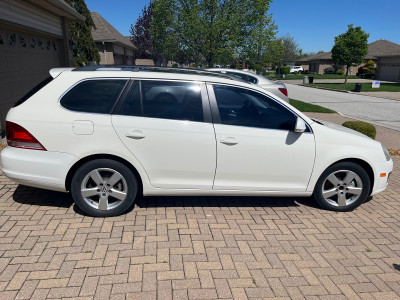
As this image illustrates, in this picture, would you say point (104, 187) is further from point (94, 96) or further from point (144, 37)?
point (144, 37)

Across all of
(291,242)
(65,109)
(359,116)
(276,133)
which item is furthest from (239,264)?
(359,116)

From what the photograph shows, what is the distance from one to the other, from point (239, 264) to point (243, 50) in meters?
20.3

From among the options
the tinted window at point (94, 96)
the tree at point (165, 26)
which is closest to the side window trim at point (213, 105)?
the tinted window at point (94, 96)

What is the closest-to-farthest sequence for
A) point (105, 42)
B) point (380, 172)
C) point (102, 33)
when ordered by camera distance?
point (380, 172) < point (105, 42) < point (102, 33)

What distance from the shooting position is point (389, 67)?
42.1 m

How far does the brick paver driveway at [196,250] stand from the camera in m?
2.80

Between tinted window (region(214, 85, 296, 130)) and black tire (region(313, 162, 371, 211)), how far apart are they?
84 cm

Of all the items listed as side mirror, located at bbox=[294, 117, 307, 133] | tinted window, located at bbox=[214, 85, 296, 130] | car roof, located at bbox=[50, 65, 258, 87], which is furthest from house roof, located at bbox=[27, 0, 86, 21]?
side mirror, located at bbox=[294, 117, 307, 133]

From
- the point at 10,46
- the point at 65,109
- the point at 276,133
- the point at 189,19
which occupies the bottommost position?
the point at 276,133

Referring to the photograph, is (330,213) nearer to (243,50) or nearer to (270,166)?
(270,166)

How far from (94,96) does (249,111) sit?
6.05 feet

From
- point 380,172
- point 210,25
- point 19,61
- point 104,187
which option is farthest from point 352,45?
point 104,187

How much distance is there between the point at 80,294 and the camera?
2.66m

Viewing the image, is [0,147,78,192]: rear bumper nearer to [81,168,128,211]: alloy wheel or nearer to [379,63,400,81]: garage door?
[81,168,128,211]: alloy wheel
